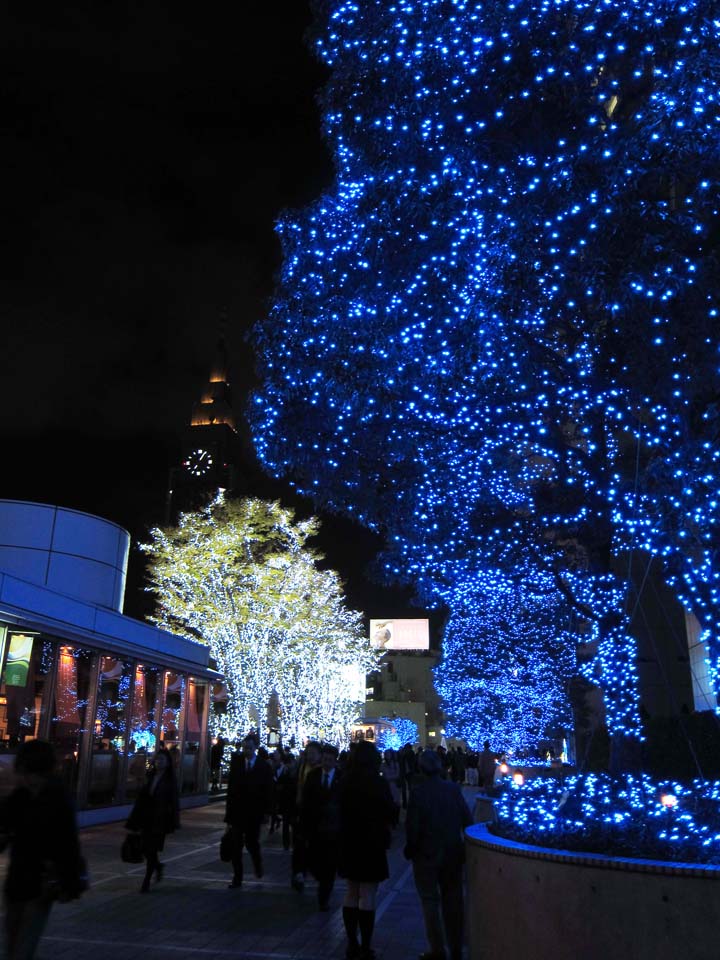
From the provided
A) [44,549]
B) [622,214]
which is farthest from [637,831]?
[44,549]

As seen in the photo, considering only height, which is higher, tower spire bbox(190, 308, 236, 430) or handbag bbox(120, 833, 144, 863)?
tower spire bbox(190, 308, 236, 430)

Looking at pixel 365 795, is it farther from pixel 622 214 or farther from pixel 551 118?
pixel 551 118

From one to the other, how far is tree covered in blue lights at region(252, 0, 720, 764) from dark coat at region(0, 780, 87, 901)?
5.99 m

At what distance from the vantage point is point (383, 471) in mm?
12000

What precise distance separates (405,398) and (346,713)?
29127 mm

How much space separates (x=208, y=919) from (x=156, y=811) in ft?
5.49

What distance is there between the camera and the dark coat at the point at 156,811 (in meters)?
8.35

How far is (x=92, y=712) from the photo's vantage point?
14.6m

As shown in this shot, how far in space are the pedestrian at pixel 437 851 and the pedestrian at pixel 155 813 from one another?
358 centimetres

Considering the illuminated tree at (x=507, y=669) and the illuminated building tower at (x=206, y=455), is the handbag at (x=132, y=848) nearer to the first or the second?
the illuminated tree at (x=507, y=669)

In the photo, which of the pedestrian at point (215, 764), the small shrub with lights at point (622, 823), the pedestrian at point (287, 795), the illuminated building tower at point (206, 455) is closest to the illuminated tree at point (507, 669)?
the pedestrian at point (215, 764)

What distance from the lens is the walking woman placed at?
18.8 ft

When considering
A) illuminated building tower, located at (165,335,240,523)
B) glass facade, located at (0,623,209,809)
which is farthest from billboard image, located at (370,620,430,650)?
glass facade, located at (0,623,209,809)

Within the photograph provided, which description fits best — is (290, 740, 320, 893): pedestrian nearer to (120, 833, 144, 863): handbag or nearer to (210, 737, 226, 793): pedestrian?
(120, 833, 144, 863): handbag
